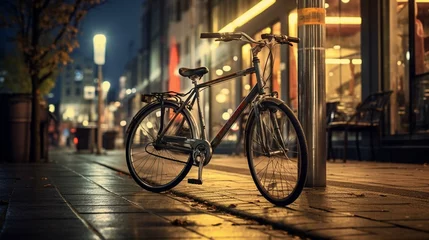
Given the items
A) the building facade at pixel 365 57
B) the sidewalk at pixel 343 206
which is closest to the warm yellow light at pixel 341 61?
the building facade at pixel 365 57

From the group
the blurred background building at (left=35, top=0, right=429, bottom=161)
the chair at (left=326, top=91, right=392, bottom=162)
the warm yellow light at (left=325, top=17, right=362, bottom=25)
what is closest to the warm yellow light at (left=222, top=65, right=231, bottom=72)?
the blurred background building at (left=35, top=0, right=429, bottom=161)

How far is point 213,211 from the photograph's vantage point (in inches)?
247

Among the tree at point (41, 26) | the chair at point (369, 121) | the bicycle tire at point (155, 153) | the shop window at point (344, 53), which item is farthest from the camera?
the tree at point (41, 26)

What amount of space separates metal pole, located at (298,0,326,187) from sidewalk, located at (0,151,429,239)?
0.34 m

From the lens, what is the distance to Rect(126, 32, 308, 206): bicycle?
6.33m

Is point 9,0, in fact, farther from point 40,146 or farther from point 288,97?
point 288,97

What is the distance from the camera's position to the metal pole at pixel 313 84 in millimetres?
7852

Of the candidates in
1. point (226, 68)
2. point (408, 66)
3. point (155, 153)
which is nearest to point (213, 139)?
point (155, 153)

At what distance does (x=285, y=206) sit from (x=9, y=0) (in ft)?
47.2

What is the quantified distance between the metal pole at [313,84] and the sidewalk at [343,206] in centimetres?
34

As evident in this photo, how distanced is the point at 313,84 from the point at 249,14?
1674 cm

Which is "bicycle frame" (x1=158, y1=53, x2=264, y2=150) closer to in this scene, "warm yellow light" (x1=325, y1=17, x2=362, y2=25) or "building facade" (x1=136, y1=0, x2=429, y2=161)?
"building facade" (x1=136, y1=0, x2=429, y2=161)

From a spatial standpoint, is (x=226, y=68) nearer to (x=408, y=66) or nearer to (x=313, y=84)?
(x=408, y=66)

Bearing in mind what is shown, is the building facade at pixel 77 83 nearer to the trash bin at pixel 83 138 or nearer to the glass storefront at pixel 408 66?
the trash bin at pixel 83 138
